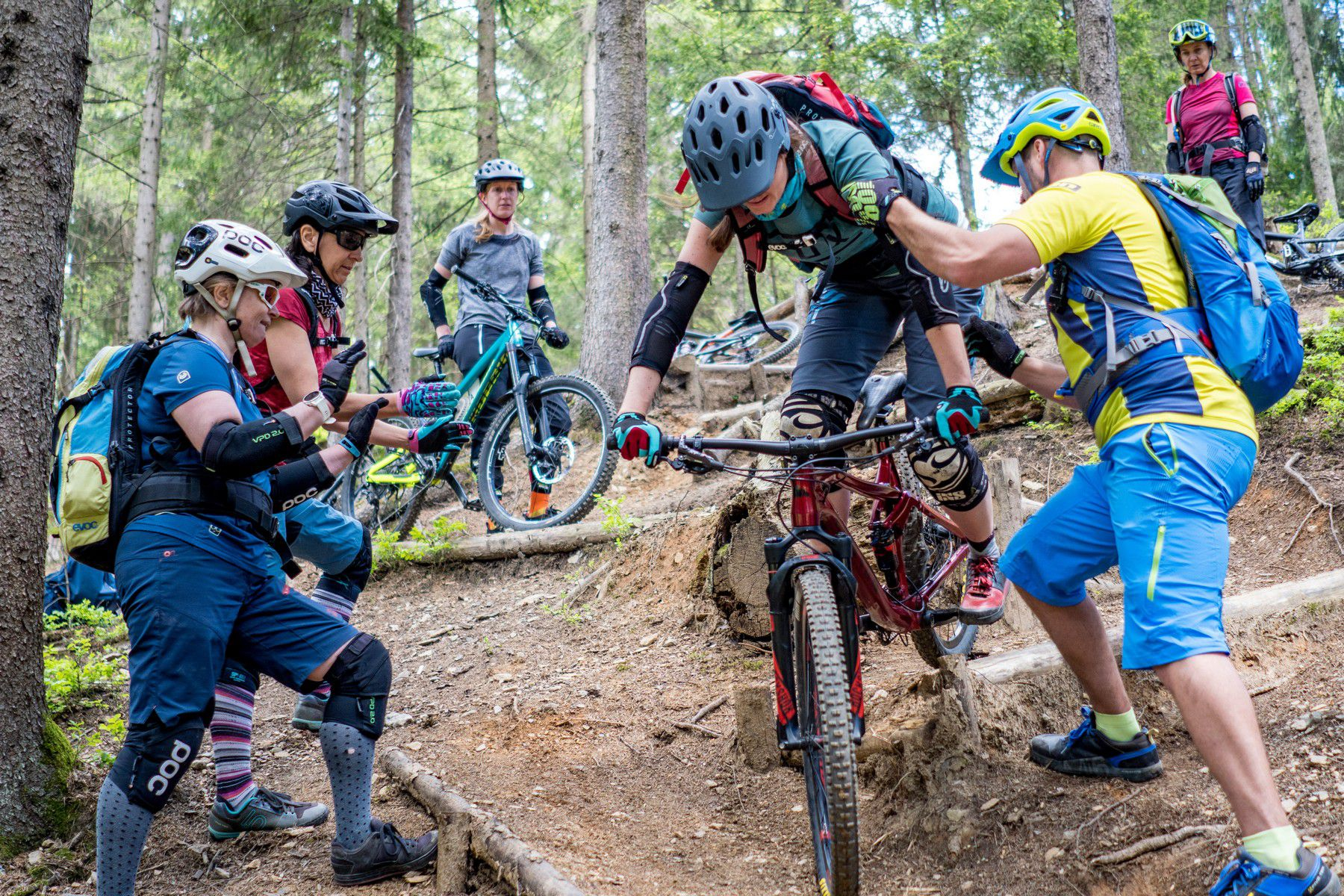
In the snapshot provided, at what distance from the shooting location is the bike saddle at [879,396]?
13.4ft

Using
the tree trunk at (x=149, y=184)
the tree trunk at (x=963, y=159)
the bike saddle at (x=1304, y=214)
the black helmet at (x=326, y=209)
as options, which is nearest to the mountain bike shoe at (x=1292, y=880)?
the black helmet at (x=326, y=209)

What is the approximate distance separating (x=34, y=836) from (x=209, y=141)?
2004cm

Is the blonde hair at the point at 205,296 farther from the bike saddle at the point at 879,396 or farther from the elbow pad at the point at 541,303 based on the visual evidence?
the elbow pad at the point at 541,303

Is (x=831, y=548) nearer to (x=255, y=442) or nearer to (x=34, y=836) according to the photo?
(x=255, y=442)

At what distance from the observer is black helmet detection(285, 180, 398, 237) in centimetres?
429

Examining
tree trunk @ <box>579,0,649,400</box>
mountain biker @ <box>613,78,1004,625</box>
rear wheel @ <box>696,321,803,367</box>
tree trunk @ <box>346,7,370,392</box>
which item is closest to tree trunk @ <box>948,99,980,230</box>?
rear wheel @ <box>696,321,803,367</box>

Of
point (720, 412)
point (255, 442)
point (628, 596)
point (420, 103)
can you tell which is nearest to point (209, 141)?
point (420, 103)

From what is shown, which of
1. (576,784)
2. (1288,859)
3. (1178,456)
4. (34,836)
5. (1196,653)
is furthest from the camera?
(576,784)

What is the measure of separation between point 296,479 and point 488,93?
13.0m

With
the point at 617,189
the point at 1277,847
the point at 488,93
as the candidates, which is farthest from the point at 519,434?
the point at 488,93

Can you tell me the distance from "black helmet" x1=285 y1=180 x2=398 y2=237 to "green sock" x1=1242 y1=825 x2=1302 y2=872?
12.9 feet

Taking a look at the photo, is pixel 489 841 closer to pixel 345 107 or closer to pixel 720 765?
pixel 720 765

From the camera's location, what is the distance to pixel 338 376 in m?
3.75

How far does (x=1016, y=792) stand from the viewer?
335 centimetres
